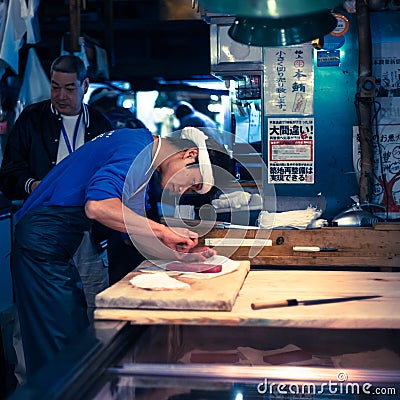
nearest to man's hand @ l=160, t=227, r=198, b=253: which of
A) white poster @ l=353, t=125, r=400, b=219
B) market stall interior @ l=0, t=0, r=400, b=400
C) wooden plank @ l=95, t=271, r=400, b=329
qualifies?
market stall interior @ l=0, t=0, r=400, b=400

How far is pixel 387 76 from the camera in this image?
4203 mm

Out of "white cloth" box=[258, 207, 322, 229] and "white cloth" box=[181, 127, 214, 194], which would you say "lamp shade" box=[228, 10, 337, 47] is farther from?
"white cloth" box=[258, 207, 322, 229]

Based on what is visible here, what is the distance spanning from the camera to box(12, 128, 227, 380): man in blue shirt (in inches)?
115

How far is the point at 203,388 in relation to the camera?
1.89m

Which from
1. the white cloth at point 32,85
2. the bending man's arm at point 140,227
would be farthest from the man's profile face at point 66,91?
the bending man's arm at point 140,227

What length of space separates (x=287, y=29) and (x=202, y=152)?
2.40ft

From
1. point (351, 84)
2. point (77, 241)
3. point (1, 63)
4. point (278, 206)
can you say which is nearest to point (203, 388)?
point (77, 241)

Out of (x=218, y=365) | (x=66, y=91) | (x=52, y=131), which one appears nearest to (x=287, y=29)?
(x=218, y=365)

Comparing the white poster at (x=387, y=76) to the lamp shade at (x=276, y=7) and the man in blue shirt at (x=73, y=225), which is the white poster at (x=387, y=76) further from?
the lamp shade at (x=276, y=7)

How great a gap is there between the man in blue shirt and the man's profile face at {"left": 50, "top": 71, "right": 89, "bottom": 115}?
1.23 m

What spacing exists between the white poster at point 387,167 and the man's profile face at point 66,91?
1.83 metres

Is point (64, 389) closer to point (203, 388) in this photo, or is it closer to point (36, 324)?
point (203, 388)

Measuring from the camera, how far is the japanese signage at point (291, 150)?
14.0ft

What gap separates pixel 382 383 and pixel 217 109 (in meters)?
7.14
